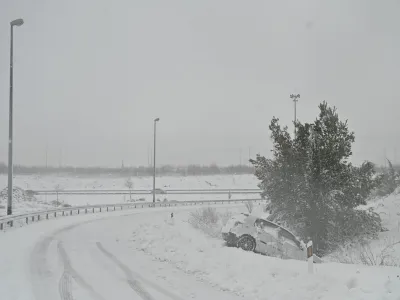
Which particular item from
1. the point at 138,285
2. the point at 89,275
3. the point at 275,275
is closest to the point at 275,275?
the point at 275,275

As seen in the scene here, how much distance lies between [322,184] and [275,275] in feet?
34.3

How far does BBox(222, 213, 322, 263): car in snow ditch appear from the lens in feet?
40.9

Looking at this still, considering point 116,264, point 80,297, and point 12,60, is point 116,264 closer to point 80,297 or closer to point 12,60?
point 80,297

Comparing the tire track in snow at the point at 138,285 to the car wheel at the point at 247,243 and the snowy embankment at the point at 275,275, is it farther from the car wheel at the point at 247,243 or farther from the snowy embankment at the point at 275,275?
the car wheel at the point at 247,243

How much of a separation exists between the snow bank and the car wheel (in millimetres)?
1245

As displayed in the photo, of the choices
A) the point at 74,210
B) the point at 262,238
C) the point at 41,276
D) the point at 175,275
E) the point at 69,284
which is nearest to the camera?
the point at 69,284

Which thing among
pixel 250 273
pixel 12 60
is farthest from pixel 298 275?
pixel 12 60

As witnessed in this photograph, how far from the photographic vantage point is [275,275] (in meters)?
8.15

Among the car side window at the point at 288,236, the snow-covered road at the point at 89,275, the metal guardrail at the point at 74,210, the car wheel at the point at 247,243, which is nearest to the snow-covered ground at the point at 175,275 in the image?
the snow-covered road at the point at 89,275

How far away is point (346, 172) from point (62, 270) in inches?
541

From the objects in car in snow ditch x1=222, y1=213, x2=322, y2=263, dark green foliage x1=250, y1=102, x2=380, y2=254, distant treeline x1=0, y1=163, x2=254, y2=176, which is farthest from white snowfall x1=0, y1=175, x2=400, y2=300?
distant treeline x1=0, y1=163, x2=254, y2=176

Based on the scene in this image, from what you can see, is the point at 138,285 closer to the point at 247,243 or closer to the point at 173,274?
the point at 173,274

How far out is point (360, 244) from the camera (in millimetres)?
16750

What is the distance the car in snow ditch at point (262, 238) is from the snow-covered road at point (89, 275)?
3125mm
